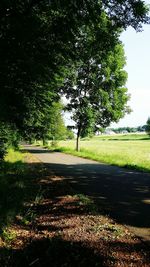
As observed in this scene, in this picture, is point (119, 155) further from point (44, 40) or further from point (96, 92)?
point (44, 40)

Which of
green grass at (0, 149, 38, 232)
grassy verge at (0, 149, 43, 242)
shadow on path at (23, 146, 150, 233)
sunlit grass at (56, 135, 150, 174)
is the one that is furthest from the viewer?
sunlit grass at (56, 135, 150, 174)

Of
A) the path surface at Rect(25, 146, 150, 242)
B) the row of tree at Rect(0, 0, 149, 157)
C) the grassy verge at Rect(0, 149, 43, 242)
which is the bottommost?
the path surface at Rect(25, 146, 150, 242)

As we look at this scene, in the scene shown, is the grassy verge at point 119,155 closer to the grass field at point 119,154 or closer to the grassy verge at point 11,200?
the grass field at point 119,154

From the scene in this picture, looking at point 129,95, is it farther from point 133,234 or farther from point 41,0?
point 133,234

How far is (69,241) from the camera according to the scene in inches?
238

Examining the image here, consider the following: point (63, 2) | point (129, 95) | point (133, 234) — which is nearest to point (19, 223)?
point (133, 234)

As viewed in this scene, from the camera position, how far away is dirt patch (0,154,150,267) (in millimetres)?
5234

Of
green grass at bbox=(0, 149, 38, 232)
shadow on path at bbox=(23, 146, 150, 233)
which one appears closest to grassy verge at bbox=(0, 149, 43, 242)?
green grass at bbox=(0, 149, 38, 232)

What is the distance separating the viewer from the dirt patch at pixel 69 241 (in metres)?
5.23

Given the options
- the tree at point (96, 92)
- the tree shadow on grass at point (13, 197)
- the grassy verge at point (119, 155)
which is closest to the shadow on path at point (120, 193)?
the tree shadow on grass at point (13, 197)

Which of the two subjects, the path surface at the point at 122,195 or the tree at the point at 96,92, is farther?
the tree at the point at 96,92

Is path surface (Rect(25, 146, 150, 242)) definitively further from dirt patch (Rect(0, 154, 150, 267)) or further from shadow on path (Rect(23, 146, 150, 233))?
dirt patch (Rect(0, 154, 150, 267))

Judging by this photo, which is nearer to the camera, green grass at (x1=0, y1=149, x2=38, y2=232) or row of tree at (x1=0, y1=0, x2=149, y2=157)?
green grass at (x1=0, y1=149, x2=38, y2=232)

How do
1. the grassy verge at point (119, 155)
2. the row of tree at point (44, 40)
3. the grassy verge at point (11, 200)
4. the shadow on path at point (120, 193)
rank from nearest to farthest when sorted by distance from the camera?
the grassy verge at point (11, 200) < the shadow on path at point (120, 193) < the row of tree at point (44, 40) < the grassy verge at point (119, 155)
